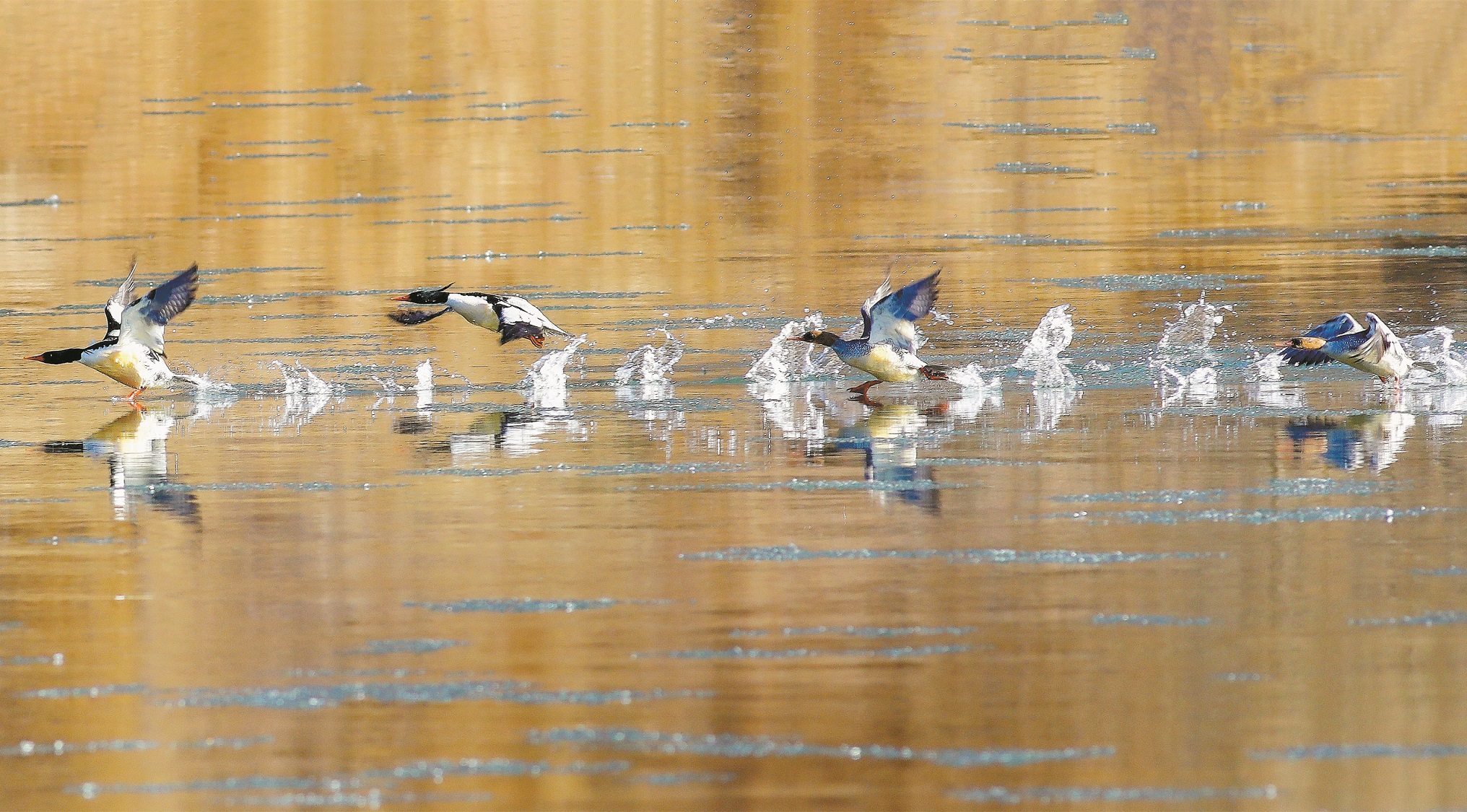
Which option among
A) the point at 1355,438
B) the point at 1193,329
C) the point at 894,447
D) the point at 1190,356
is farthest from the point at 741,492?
the point at 1193,329

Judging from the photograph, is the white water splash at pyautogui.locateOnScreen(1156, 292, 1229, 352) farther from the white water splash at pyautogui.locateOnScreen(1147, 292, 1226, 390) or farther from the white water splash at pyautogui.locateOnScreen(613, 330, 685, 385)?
the white water splash at pyautogui.locateOnScreen(613, 330, 685, 385)

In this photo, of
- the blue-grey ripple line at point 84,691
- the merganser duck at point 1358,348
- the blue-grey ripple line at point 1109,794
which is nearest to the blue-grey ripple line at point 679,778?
the blue-grey ripple line at point 1109,794

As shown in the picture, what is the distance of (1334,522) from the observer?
932cm

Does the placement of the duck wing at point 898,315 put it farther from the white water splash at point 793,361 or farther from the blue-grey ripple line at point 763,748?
the blue-grey ripple line at point 763,748

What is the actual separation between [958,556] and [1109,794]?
281cm

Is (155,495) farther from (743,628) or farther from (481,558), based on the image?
(743,628)

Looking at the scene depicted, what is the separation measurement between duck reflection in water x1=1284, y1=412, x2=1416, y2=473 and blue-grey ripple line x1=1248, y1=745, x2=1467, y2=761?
13.6ft

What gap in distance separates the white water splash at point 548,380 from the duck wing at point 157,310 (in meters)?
2.13

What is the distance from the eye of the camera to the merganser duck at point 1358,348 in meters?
12.7

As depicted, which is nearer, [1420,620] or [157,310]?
[1420,620]

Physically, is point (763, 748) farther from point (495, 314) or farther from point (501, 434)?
point (495, 314)

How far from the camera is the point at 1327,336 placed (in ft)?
42.5

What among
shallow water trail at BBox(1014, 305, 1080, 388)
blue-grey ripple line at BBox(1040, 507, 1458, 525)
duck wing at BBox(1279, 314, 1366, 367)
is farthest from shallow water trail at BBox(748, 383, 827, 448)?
duck wing at BBox(1279, 314, 1366, 367)

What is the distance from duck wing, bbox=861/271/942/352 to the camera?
1320 centimetres
